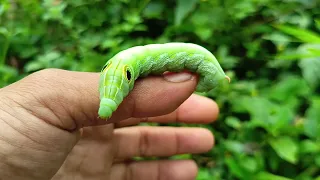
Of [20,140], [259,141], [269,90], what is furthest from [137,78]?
[269,90]

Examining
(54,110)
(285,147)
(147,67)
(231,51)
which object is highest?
(147,67)

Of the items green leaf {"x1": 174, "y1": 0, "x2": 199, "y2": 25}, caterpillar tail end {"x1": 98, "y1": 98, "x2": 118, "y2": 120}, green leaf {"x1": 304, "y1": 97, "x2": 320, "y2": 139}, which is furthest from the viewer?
green leaf {"x1": 174, "y1": 0, "x2": 199, "y2": 25}

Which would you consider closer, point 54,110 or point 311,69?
point 54,110

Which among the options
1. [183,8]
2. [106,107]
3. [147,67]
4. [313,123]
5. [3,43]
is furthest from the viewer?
[3,43]

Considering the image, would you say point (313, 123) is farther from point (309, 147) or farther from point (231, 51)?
point (231, 51)

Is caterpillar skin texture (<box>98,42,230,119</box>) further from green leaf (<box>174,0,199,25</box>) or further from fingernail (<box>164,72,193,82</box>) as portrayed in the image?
green leaf (<box>174,0,199,25</box>)

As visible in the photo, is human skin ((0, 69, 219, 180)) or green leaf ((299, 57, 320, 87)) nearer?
human skin ((0, 69, 219, 180))

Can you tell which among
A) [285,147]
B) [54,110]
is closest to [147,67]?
[54,110]

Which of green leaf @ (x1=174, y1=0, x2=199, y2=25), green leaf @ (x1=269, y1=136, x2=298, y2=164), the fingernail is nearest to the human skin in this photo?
the fingernail

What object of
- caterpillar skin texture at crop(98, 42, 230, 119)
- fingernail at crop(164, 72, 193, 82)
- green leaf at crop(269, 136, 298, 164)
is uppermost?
caterpillar skin texture at crop(98, 42, 230, 119)
